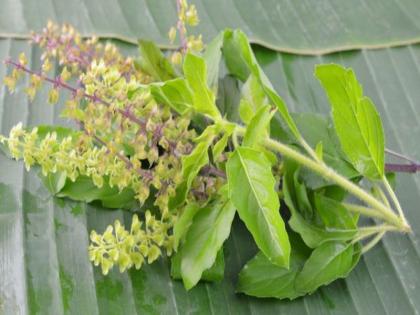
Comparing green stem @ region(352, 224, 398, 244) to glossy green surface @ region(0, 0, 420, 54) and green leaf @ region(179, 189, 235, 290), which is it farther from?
glossy green surface @ region(0, 0, 420, 54)

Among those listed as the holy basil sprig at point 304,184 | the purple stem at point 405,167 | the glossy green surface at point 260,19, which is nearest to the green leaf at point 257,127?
the holy basil sprig at point 304,184

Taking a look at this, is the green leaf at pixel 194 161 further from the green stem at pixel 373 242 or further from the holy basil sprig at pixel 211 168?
the green stem at pixel 373 242

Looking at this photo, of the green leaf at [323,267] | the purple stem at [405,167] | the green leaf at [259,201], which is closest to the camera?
the green leaf at [259,201]

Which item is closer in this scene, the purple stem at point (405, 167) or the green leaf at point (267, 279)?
the green leaf at point (267, 279)

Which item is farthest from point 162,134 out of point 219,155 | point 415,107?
point 415,107

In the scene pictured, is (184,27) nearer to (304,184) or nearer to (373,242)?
(304,184)

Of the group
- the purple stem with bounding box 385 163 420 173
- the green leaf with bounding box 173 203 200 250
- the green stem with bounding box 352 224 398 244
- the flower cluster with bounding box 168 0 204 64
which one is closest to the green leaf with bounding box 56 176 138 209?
the green leaf with bounding box 173 203 200 250

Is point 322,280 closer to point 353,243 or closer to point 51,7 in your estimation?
point 353,243
